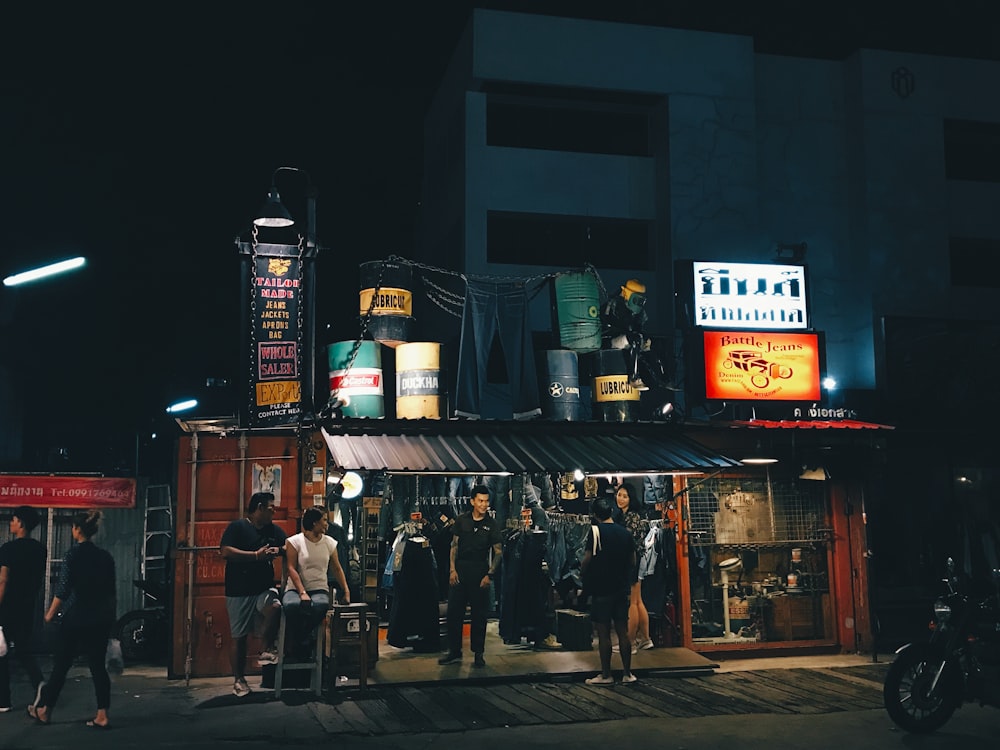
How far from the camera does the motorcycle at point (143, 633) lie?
1327 cm

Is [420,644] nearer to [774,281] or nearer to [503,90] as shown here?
[774,281]

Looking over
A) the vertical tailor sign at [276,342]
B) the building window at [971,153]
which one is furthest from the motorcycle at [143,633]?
the building window at [971,153]

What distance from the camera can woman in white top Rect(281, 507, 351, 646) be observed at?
10.7 metres

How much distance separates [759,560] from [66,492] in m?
10.7

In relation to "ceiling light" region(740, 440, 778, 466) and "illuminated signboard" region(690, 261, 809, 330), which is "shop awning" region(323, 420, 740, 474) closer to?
"ceiling light" region(740, 440, 778, 466)

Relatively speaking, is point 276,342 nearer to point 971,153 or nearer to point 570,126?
point 570,126

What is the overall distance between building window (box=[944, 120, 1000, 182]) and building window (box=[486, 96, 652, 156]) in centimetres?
Result: 780

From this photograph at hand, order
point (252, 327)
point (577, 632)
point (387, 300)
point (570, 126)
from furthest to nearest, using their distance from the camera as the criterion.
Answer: point (570, 126)
point (387, 300)
point (577, 632)
point (252, 327)

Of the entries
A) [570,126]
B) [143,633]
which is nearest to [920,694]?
[143,633]

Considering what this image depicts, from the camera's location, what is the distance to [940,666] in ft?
29.6

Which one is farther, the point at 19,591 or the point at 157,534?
the point at 157,534

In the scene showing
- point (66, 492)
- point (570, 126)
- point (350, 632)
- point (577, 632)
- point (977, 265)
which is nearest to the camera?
point (350, 632)

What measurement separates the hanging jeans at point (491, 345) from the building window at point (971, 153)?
14343 mm

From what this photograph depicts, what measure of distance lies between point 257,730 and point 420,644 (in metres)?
4.40
